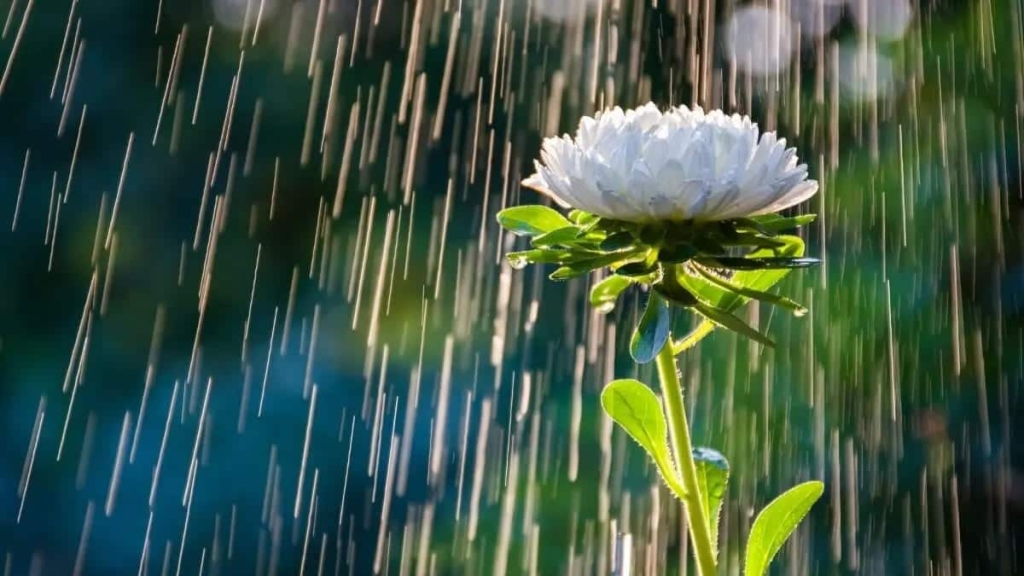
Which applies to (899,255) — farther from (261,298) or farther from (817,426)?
(261,298)

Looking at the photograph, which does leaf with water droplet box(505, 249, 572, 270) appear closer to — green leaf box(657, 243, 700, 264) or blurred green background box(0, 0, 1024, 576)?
green leaf box(657, 243, 700, 264)

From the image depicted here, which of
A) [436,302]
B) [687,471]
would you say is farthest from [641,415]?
[436,302]

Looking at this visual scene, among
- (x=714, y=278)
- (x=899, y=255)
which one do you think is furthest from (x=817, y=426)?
(x=714, y=278)

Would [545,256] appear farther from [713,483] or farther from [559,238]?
[713,483]

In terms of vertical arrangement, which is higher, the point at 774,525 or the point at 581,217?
the point at 581,217

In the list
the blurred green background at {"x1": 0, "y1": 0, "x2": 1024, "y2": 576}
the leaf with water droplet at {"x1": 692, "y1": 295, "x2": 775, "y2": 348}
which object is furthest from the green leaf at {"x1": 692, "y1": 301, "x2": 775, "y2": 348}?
the blurred green background at {"x1": 0, "y1": 0, "x2": 1024, "y2": 576}
